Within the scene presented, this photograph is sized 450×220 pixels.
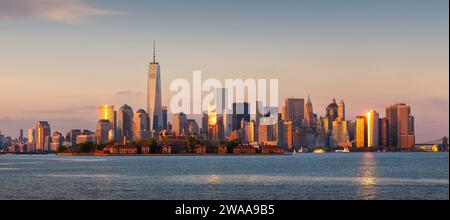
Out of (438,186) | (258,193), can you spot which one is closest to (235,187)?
(258,193)

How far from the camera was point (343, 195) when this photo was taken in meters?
65.2
